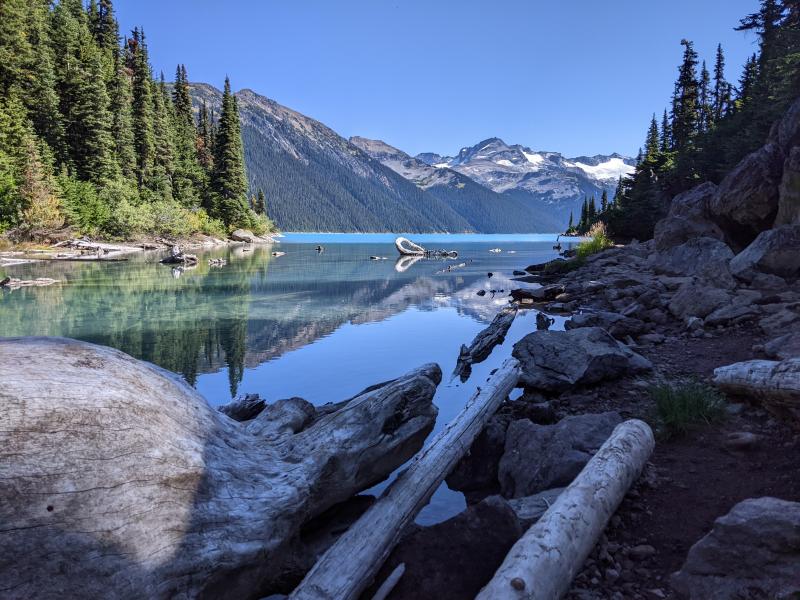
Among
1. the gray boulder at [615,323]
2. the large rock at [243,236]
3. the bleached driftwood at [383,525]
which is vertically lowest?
the bleached driftwood at [383,525]

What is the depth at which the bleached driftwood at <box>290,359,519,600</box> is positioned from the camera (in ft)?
10.2

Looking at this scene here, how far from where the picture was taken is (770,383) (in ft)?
17.0

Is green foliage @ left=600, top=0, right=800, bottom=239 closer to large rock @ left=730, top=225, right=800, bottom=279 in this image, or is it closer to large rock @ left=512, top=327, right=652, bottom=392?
large rock @ left=730, top=225, right=800, bottom=279

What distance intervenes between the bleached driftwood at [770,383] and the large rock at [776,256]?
9.09 meters

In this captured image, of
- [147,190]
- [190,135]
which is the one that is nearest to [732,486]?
[147,190]

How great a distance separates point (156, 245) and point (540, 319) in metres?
45.6

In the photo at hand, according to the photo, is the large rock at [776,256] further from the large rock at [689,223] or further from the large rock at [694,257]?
the large rock at [689,223]

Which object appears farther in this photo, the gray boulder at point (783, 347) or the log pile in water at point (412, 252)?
the log pile in water at point (412, 252)

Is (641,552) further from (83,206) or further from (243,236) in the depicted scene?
(243,236)

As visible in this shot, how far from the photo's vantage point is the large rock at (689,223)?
826 inches

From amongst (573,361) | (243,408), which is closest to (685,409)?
(573,361)

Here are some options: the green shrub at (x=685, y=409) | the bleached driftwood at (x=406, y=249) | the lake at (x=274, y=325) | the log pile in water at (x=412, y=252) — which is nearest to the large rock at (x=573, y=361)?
the lake at (x=274, y=325)

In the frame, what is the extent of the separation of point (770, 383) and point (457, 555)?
3.92 meters

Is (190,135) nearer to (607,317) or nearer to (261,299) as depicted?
(261,299)
